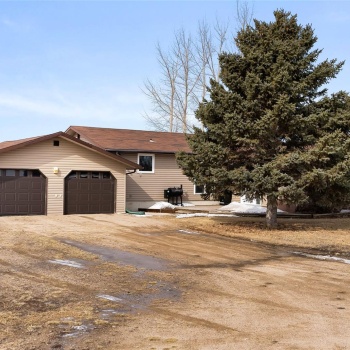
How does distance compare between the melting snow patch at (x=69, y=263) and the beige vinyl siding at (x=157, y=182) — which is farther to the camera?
the beige vinyl siding at (x=157, y=182)

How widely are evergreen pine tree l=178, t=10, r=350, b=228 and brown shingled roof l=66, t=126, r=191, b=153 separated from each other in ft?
24.2

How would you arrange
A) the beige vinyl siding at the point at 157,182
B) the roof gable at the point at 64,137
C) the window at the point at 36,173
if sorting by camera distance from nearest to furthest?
1. the roof gable at the point at 64,137
2. the window at the point at 36,173
3. the beige vinyl siding at the point at 157,182

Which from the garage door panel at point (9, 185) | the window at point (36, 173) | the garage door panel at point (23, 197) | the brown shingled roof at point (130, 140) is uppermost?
the brown shingled roof at point (130, 140)

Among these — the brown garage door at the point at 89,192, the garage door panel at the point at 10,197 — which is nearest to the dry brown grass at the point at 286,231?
the brown garage door at the point at 89,192

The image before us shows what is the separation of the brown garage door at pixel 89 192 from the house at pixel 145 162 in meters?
2.13

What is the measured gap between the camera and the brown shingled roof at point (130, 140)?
2533cm

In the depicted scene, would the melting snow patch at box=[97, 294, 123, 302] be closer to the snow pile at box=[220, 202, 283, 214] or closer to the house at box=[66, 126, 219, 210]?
the snow pile at box=[220, 202, 283, 214]

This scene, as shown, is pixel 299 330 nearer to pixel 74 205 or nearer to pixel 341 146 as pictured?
pixel 341 146

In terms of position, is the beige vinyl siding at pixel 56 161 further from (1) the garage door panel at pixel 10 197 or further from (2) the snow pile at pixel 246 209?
(2) the snow pile at pixel 246 209

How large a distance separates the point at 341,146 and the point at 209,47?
1121 inches

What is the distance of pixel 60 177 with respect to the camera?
71.0ft

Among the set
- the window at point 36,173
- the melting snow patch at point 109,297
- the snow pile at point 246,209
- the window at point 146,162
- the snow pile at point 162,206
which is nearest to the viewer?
the melting snow patch at point 109,297

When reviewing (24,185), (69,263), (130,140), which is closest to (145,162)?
(130,140)

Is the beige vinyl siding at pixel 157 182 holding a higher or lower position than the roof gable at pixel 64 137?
lower
